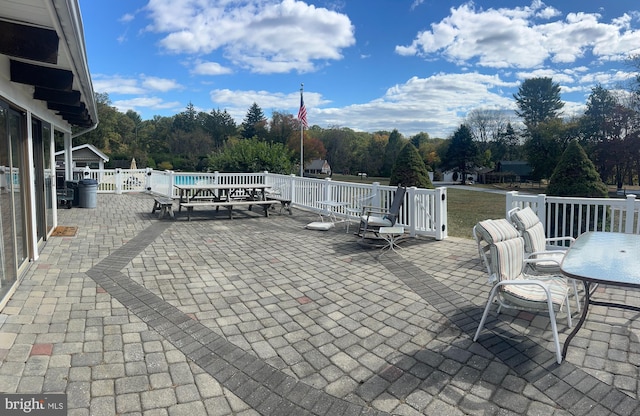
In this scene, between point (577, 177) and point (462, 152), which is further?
point (462, 152)

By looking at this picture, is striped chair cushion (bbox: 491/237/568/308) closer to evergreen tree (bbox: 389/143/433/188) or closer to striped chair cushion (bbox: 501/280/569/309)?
striped chair cushion (bbox: 501/280/569/309)

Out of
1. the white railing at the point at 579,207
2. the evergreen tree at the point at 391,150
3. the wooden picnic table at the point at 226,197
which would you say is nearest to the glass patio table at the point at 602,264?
the white railing at the point at 579,207

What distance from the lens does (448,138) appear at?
163 feet

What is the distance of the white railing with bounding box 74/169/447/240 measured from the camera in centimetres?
657

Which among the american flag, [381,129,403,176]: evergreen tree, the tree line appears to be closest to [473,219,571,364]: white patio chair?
the american flag

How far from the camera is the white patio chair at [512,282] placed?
2623mm

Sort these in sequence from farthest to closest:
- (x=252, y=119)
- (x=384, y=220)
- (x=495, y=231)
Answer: (x=252, y=119) < (x=384, y=220) < (x=495, y=231)

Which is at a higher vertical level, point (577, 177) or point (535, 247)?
point (577, 177)

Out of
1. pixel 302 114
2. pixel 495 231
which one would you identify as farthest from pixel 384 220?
pixel 302 114

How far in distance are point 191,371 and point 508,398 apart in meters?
1.99

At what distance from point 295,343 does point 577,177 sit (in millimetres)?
7101

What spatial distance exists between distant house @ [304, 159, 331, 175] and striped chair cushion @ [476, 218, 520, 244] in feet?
182

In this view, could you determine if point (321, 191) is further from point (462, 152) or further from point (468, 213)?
point (462, 152)

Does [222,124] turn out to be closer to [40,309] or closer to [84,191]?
[84,191]
